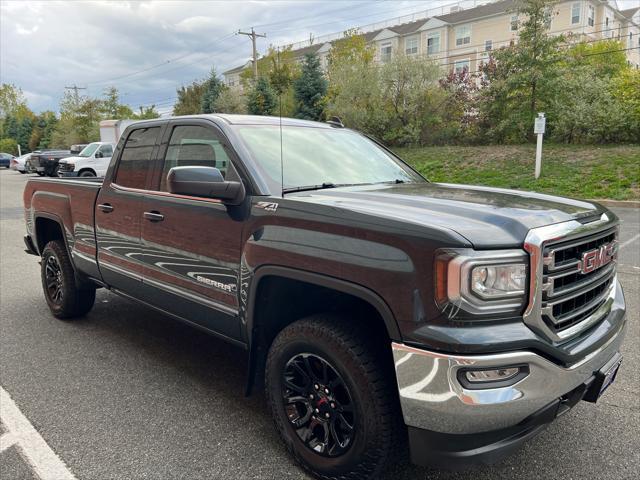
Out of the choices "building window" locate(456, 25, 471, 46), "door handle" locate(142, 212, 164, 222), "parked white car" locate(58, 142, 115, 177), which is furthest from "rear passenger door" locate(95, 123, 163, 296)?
A: "building window" locate(456, 25, 471, 46)

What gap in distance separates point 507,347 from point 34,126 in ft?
242

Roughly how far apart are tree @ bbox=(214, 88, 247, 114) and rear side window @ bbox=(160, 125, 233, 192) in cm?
3266

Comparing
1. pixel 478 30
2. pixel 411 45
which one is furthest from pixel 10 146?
pixel 478 30

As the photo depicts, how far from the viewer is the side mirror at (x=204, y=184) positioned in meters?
2.72

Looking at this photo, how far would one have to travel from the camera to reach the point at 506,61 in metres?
19.7

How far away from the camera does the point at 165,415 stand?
10.3 ft

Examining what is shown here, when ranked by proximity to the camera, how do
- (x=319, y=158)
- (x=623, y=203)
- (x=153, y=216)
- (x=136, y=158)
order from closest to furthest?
1. (x=319, y=158)
2. (x=153, y=216)
3. (x=136, y=158)
4. (x=623, y=203)

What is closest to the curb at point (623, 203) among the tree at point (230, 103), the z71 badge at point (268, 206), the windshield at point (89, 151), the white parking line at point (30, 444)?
the z71 badge at point (268, 206)

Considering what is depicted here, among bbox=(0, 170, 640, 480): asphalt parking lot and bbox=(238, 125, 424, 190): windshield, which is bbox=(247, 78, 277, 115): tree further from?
bbox=(238, 125, 424, 190): windshield

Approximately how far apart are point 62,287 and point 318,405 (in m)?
3.35

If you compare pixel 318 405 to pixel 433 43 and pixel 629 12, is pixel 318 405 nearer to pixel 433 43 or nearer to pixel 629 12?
pixel 433 43

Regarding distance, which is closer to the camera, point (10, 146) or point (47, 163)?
point (47, 163)

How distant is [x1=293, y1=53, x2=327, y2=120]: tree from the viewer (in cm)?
2916

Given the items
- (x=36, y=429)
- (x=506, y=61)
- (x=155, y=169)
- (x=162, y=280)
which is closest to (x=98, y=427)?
(x=36, y=429)
